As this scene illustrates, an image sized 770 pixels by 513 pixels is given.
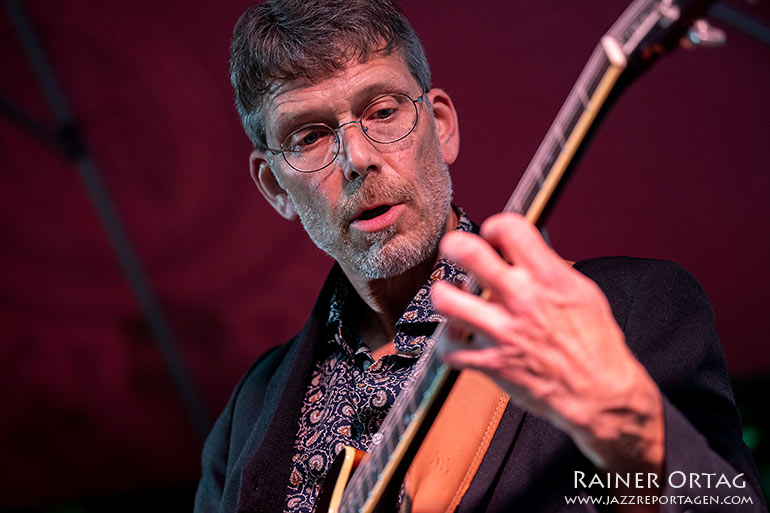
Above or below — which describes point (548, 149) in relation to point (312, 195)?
above

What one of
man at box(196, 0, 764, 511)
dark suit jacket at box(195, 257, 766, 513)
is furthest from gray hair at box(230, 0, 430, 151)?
dark suit jacket at box(195, 257, 766, 513)

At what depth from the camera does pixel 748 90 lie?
2.26m

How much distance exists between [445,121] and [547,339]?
37.8 inches

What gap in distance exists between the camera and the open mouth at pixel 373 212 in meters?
1.35

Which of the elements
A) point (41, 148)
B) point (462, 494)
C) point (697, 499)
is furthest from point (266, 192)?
point (41, 148)

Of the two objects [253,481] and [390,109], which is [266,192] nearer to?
[390,109]

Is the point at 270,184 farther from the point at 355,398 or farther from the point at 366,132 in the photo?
the point at 355,398

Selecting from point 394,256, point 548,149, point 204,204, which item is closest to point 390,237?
point 394,256

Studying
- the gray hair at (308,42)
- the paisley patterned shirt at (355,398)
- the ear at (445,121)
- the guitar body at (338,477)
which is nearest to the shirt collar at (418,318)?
the paisley patterned shirt at (355,398)

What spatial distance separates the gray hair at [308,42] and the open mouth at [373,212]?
276mm

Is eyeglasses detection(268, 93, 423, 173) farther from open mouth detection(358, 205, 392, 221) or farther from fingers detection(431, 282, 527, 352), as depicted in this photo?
fingers detection(431, 282, 527, 352)

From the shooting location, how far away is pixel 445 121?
5.17 ft

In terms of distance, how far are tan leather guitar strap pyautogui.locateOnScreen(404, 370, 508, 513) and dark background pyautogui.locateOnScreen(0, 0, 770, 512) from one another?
4.66 ft

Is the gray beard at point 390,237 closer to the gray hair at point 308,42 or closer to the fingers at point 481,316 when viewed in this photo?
the gray hair at point 308,42
